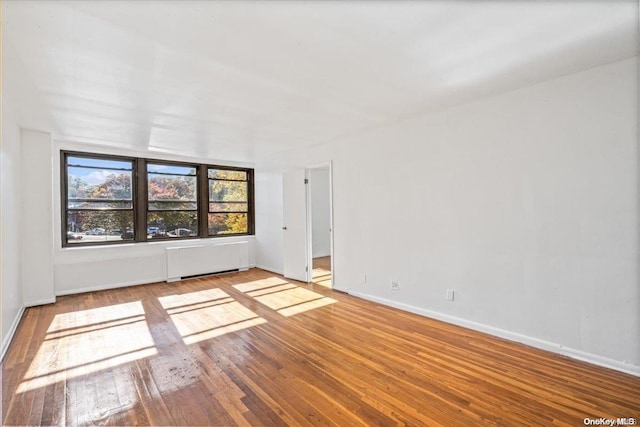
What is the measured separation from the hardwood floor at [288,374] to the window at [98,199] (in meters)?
1.73

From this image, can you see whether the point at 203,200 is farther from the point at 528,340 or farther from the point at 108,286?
the point at 528,340

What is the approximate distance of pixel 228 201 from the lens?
6.69 m

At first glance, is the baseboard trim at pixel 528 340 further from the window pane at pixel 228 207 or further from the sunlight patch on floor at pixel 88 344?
the window pane at pixel 228 207

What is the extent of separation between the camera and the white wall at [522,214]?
7.88 ft

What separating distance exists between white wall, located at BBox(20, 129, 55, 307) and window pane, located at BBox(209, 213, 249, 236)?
266 centimetres

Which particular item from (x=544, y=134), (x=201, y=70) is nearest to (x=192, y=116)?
(x=201, y=70)

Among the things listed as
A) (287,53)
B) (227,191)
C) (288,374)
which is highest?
(287,53)

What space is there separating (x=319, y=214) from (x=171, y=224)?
3972mm

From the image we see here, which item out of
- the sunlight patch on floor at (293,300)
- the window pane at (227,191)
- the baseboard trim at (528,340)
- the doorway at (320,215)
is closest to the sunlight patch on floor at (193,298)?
the sunlight patch on floor at (293,300)

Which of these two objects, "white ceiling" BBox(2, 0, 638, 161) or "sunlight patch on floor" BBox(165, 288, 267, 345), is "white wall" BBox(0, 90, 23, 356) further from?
"sunlight patch on floor" BBox(165, 288, 267, 345)

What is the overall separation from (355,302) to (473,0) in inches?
143

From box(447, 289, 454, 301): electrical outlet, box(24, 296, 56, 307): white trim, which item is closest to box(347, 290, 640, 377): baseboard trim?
box(447, 289, 454, 301): electrical outlet

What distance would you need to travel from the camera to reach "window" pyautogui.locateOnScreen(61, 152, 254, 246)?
194 inches

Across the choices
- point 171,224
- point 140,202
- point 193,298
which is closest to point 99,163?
point 140,202
